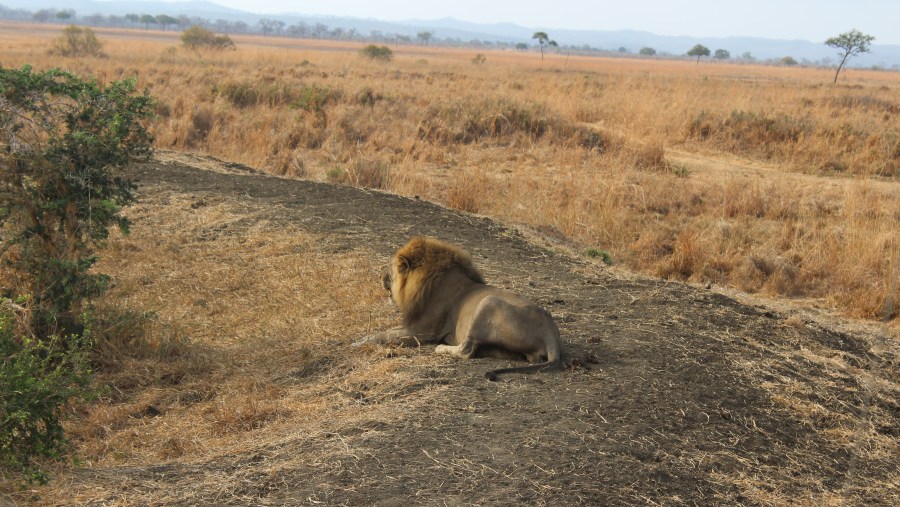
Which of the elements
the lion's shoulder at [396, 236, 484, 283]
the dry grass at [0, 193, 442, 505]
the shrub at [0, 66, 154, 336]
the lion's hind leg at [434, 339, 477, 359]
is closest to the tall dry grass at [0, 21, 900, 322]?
the dry grass at [0, 193, 442, 505]

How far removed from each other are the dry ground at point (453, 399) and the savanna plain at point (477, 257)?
0.03m

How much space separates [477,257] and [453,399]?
3966 mm

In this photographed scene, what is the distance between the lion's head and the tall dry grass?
464 cm

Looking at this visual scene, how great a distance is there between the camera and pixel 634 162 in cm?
1691

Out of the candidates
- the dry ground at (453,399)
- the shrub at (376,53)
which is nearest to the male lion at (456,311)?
the dry ground at (453,399)

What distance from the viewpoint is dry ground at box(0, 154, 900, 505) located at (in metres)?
4.48

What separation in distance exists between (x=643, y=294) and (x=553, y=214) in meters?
4.30

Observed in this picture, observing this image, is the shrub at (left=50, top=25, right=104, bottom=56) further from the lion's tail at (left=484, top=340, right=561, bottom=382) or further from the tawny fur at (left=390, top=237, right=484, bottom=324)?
the lion's tail at (left=484, top=340, right=561, bottom=382)

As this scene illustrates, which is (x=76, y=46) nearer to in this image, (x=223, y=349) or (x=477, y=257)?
(x=477, y=257)

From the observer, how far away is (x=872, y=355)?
24.4 feet

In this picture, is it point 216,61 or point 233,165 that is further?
point 216,61

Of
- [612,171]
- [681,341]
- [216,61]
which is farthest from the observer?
[216,61]

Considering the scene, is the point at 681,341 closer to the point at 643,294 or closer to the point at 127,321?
the point at 643,294

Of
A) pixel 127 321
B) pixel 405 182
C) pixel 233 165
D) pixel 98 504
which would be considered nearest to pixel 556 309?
pixel 127 321
